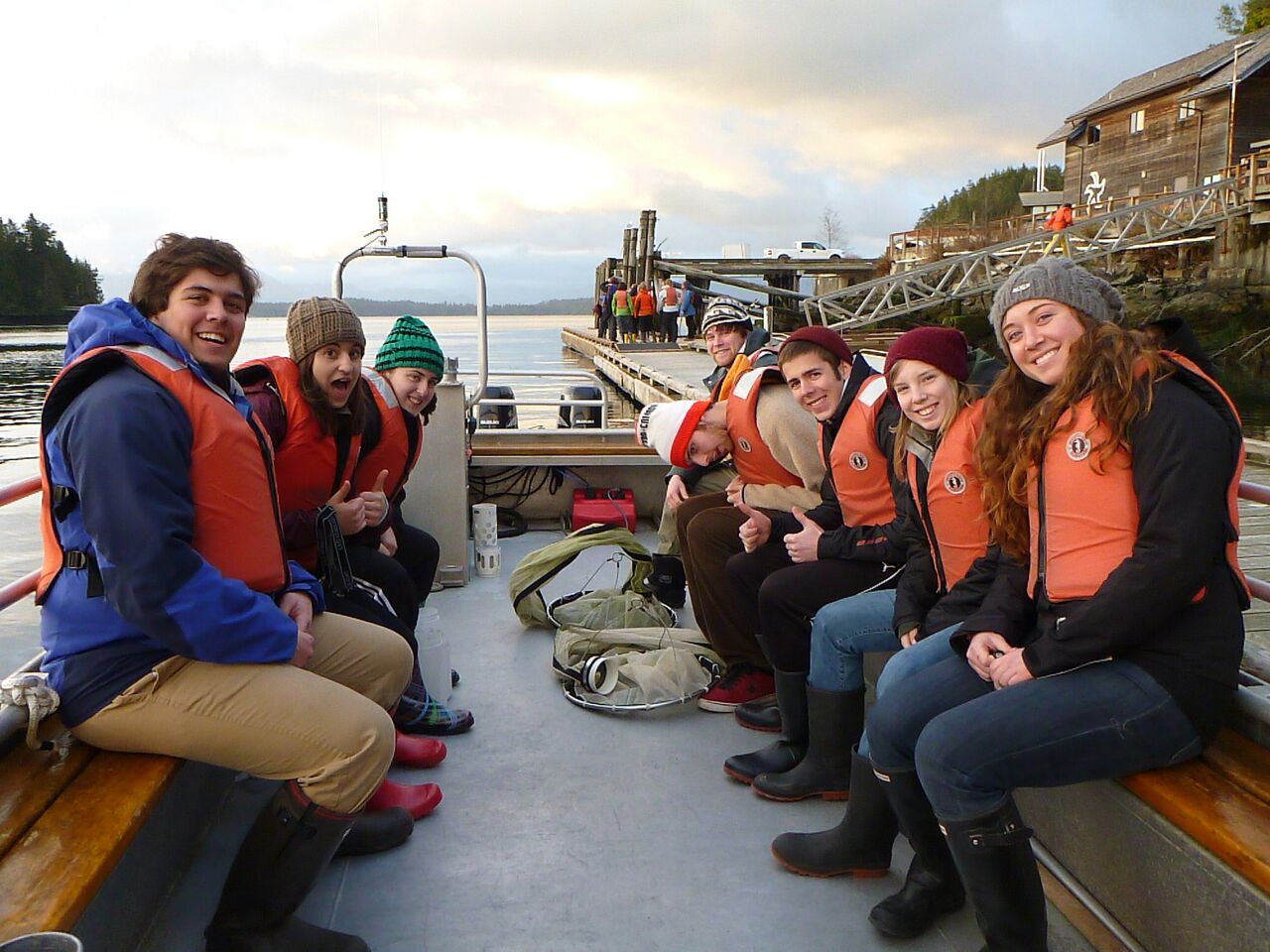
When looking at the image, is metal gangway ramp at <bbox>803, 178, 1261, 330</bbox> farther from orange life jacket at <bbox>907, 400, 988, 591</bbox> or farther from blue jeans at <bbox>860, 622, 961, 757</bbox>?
blue jeans at <bbox>860, 622, 961, 757</bbox>

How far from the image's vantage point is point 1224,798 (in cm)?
163

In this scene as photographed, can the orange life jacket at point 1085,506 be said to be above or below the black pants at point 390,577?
above

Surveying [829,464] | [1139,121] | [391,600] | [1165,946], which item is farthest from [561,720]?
[1139,121]

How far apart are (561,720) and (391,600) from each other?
2.08 feet

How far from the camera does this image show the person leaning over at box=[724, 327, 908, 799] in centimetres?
261

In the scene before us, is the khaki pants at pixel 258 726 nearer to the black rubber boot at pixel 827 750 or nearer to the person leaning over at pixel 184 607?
the person leaning over at pixel 184 607

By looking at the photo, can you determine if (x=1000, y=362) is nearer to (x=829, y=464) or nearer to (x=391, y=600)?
(x=829, y=464)

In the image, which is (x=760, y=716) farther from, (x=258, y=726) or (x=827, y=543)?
(x=258, y=726)

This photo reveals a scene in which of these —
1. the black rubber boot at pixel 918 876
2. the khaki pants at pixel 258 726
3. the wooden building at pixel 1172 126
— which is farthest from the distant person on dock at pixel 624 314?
the khaki pants at pixel 258 726

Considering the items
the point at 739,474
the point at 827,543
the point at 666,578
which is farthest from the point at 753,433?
the point at 666,578

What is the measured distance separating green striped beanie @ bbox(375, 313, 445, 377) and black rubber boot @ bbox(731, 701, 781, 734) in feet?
4.59

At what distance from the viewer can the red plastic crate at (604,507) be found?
5395 mm

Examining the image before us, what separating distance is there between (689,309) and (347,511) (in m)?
23.1

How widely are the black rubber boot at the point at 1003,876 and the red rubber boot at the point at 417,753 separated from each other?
1.52m
